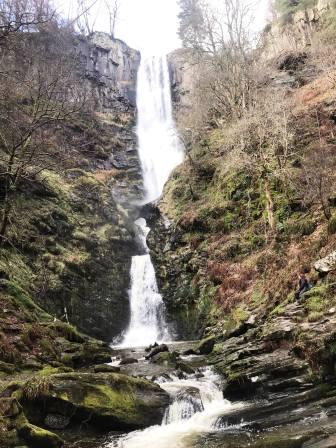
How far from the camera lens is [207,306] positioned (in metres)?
20.4

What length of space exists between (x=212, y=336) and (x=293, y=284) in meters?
3.91

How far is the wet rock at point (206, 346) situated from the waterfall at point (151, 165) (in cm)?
592

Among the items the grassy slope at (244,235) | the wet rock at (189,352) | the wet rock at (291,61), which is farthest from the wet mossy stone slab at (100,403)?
the wet rock at (291,61)

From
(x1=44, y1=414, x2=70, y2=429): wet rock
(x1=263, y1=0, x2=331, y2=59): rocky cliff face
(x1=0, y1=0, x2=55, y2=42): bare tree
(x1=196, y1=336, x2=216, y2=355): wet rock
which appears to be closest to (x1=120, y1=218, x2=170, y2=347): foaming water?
(x1=196, y1=336, x2=216, y2=355): wet rock

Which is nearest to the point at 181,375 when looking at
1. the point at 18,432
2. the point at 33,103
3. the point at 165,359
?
the point at 165,359

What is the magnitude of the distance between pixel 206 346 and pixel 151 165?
26.0m

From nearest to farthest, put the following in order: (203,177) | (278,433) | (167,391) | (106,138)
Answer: (278,433) → (167,391) → (203,177) → (106,138)

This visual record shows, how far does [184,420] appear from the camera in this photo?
398 inches

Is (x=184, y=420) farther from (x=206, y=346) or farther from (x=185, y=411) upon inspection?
(x=206, y=346)

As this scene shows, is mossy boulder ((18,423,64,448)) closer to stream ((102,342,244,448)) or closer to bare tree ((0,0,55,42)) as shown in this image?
stream ((102,342,244,448))

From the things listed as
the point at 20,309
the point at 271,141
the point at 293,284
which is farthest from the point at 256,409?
the point at 271,141

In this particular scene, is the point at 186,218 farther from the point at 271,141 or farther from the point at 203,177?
the point at 271,141

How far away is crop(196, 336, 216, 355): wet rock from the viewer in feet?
53.3

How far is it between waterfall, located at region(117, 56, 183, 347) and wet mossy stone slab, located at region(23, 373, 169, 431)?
11.4m
